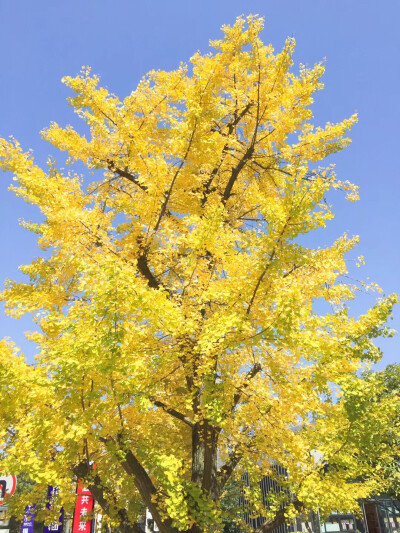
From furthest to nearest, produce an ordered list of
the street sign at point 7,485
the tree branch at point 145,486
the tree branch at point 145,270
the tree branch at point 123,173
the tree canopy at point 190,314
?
the street sign at point 7,485 → the tree branch at point 123,173 → the tree branch at point 145,270 → the tree branch at point 145,486 → the tree canopy at point 190,314

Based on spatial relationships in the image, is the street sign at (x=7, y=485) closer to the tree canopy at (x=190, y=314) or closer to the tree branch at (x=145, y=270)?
the tree canopy at (x=190, y=314)

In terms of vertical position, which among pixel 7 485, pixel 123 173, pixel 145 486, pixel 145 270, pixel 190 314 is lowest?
pixel 145 486

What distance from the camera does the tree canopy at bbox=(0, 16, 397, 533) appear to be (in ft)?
13.7

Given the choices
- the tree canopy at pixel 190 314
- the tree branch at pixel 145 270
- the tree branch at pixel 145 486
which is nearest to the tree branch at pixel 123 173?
the tree canopy at pixel 190 314

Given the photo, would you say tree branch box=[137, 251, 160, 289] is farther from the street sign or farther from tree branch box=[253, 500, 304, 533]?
the street sign

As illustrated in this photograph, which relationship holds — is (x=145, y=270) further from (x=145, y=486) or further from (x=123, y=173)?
(x=145, y=486)

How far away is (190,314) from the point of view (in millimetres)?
4789

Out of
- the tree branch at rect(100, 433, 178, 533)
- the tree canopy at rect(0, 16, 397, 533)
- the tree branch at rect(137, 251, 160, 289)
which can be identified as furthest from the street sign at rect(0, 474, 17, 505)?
the tree branch at rect(137, 251, 160, 289)

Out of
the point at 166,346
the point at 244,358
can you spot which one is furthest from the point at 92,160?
the point at 244,358

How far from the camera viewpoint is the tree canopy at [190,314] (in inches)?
164

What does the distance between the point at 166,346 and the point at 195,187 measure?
2.98 metres

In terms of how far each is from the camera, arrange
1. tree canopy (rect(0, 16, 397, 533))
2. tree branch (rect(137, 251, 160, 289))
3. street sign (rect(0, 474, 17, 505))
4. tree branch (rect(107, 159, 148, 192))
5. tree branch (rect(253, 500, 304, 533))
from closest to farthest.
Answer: tree canopy (rect(0, 16, 397, 533)) → tree branch (rect(253, 500, 304, 533)) → tree branch (rect(137, 251, 160, 289)) → tree branch (rect(107, 159, 148, 192)) → street sign (rect(0, 474, 17, 505))

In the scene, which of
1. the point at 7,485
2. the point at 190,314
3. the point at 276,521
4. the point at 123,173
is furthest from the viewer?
the point at 7,485

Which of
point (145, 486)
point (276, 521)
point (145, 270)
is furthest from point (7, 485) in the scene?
point (145, 270)
